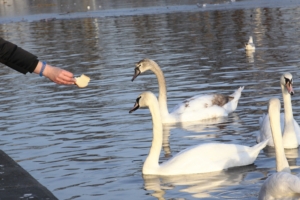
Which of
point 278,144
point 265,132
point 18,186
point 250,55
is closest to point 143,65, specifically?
point 265,132

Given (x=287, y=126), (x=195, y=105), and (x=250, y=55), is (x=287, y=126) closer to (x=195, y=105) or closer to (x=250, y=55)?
(x=195, y=105)

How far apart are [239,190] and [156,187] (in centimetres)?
97

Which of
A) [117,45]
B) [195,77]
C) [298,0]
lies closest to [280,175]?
[195,77]

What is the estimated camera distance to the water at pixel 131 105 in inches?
324

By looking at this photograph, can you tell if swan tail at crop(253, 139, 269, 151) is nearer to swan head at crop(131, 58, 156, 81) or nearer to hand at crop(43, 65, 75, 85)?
swan head at crop(131, 58, 156, 81)

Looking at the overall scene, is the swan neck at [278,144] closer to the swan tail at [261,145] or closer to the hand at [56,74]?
the swan tail at [261,145]

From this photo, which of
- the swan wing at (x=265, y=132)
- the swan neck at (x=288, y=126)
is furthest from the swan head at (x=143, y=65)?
the swan neck at (x=288, y=126)

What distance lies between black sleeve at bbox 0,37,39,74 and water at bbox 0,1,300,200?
10.9 feet

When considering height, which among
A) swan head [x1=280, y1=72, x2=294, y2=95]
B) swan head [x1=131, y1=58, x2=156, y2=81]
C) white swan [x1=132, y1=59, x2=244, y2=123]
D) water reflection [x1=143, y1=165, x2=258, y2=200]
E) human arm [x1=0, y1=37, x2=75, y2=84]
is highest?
human arm [x1=0, y1=37, x2=75, y2=84]

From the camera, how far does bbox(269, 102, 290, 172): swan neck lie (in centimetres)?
740

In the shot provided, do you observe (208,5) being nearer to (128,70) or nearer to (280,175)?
(128,70)

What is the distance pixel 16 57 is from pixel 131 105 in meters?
8.47

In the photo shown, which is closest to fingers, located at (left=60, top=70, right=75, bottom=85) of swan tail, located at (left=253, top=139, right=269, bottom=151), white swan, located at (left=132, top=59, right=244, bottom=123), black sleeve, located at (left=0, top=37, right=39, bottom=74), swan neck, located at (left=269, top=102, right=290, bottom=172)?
black sleeve, located at (left=0, top=37, right=39, bottom=74)

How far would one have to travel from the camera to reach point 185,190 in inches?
306
